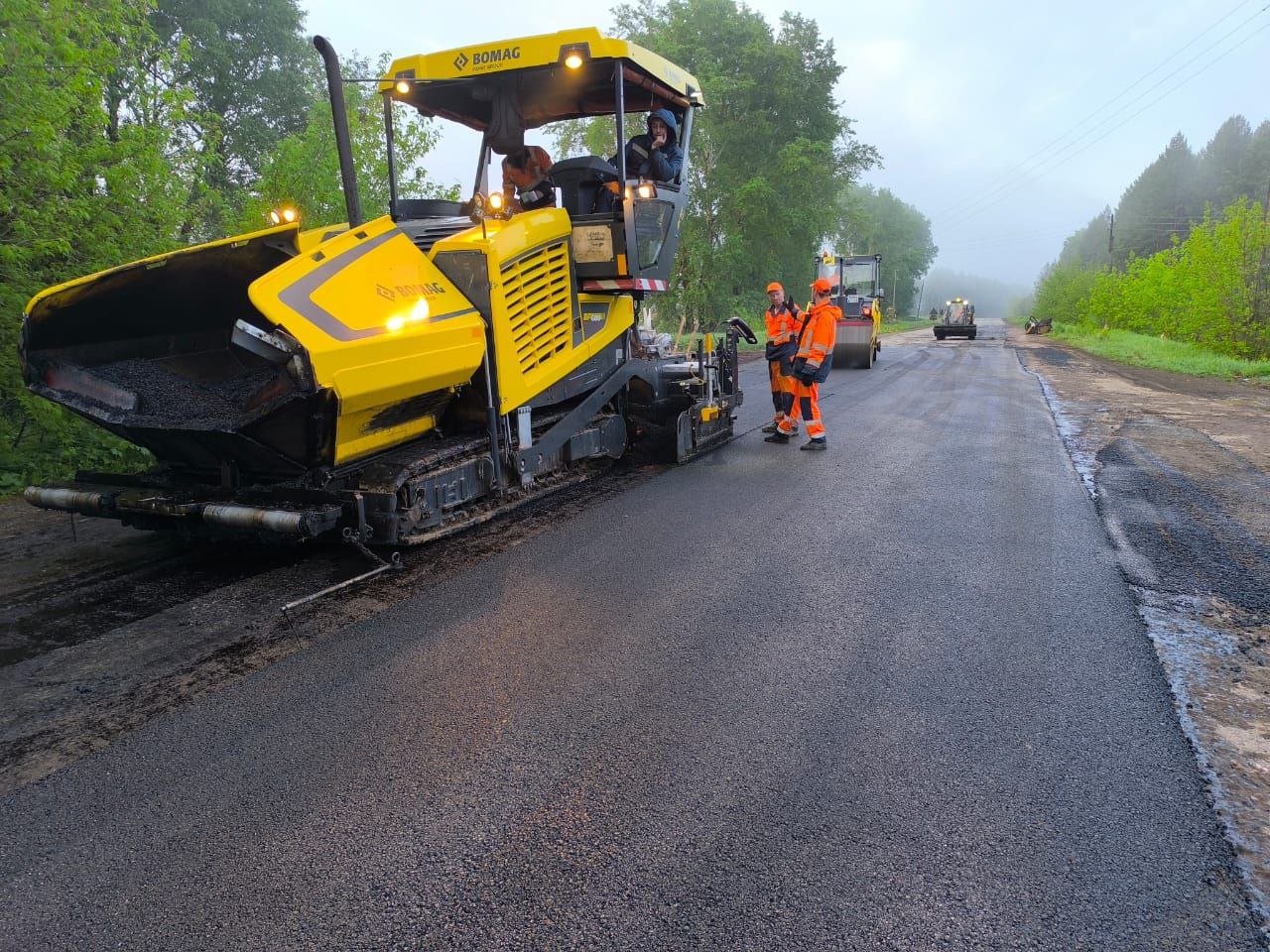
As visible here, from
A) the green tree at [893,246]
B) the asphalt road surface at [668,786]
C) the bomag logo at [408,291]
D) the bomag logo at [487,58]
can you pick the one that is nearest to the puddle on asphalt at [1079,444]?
the asphalt road surface at [668,786]

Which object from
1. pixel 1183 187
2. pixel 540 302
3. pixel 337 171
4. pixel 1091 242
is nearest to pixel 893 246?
pixel 1183 187

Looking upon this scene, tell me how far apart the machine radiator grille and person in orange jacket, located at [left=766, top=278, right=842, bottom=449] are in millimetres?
3026

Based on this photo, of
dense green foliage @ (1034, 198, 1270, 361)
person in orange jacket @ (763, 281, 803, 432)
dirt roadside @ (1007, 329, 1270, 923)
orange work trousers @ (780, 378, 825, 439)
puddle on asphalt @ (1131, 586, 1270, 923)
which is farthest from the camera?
dense green foliage @ (1034, 198, 1270, 361)

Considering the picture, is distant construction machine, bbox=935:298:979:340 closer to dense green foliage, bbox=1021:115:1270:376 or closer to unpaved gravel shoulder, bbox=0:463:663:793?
dense green foliage, bbox=1021:115:1270:376

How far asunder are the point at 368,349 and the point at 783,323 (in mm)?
5680

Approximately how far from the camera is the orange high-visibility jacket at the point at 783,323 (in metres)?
8.40

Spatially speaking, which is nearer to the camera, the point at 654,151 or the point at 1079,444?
the point at 654,151

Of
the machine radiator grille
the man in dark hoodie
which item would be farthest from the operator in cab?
the machine radiator grille

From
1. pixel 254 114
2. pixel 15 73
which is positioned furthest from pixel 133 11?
pixel 254 114

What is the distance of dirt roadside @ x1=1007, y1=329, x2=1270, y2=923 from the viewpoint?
251 centimetres

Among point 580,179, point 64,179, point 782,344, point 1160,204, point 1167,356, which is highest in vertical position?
point 1160,204

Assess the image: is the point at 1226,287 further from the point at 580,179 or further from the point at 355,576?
the point at 355,576

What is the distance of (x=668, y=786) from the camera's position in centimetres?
240

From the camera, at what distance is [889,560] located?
449 cm
